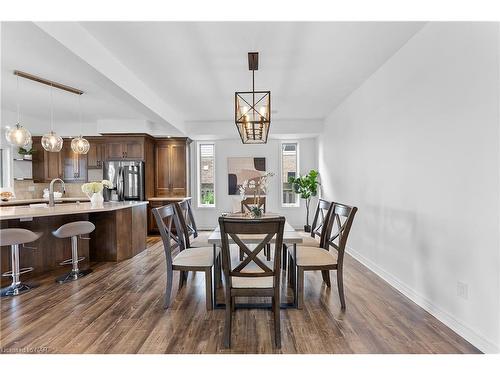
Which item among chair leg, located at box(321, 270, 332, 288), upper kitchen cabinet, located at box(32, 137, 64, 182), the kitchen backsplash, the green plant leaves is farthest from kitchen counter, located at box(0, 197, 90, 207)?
chair leg, located at box(321, 270, 332, 288)

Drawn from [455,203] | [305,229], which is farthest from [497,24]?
[305,229]

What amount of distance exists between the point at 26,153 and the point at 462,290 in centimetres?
778

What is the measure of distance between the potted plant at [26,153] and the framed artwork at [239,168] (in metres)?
4.47

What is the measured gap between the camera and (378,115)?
342 cm

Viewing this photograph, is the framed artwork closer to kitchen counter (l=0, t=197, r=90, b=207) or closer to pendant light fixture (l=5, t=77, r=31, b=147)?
kitchen counter (l=0, t=197, r=90, b=207)

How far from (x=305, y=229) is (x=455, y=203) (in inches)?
171

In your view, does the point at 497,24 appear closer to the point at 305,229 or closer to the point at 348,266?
the point at 348,266

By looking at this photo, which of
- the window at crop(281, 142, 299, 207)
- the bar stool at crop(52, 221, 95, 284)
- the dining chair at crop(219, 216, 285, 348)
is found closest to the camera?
the dining chair at crop(219, 216, 285, 348)

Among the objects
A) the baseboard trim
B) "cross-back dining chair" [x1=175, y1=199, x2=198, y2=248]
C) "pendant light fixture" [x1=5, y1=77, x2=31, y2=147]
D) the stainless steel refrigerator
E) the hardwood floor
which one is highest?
"pendant light fixture" [x1=5, y1=77, x2=31, y2=147]

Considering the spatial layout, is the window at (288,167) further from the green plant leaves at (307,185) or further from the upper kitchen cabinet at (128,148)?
the upper kitchen cabinet at (128,148)

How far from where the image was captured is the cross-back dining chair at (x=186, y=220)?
3.11 meters

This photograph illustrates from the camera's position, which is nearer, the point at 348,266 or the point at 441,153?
the point at 441,153

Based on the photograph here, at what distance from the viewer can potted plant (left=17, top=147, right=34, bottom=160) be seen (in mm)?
5744

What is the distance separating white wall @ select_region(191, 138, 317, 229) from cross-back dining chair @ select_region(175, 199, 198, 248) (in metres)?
2.75
